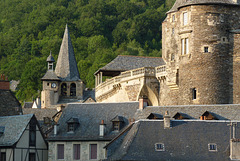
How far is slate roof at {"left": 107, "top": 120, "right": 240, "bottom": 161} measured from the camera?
53.3 m

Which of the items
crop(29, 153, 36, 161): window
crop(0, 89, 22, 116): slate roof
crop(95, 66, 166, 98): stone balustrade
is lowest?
crop(29, 153, 36, 161): window

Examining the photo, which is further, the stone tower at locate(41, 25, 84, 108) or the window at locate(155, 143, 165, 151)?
the stone tower at locate(41, 25, 84, 108)

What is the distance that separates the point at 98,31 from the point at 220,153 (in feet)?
381

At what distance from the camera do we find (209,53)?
66062mm

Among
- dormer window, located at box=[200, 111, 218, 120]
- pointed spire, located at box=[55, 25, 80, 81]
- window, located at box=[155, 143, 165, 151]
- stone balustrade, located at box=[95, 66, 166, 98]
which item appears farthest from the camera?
pointed spire, located at box=[55, 25, 80, 81]

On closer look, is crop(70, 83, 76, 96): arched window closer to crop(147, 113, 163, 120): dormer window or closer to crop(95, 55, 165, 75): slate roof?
crop(95, 55, 165, 75): slate roof

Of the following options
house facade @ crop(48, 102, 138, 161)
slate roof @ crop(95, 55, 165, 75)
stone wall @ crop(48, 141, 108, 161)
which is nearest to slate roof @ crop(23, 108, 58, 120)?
slate roof @ crop(95, 55, 165, 75)

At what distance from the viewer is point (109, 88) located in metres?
79.2

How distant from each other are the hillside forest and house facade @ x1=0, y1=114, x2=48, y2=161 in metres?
72.1

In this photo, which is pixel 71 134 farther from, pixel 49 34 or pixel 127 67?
pixel 49 34

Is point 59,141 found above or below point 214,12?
below

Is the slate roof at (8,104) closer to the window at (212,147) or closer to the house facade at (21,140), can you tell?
the house facade at (21,140)

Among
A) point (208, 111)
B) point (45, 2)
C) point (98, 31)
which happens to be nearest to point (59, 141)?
point (208, 111)

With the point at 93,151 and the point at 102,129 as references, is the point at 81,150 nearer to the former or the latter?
the point at 93,151
